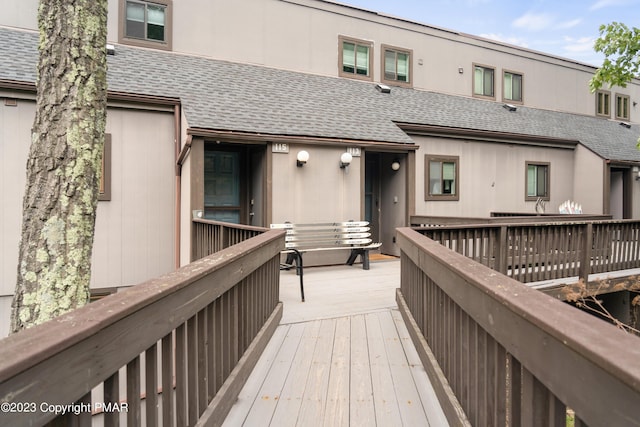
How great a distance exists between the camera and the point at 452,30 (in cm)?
1194

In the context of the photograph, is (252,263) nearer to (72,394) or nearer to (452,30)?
(72,394)

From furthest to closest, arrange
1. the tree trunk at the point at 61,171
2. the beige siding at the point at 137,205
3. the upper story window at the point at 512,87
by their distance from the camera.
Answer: the upper story window at the point at 512,87, the beige siding at the point at 137,205, the tree trunk at the point at 61,171

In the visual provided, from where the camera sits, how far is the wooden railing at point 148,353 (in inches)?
31.3

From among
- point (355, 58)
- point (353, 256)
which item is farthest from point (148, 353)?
point (355, 58)

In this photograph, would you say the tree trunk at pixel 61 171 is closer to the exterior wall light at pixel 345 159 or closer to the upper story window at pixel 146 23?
the exterior wall light at pixel 345 159

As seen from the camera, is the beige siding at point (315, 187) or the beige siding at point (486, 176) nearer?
the beige siding at point (315, 187)

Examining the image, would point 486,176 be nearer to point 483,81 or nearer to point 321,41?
point 483,81

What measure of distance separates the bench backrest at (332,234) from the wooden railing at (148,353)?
414 centimetres

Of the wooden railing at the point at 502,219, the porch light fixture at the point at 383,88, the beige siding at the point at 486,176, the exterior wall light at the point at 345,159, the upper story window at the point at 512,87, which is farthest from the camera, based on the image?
the upper story window at the point at 512,87

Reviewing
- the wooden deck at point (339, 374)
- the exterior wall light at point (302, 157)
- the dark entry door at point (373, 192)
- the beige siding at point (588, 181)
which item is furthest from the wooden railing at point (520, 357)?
the beige siding at point (588, 181)

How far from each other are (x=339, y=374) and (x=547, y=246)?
3983 mm

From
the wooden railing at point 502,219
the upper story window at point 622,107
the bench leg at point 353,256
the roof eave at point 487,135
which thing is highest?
the upper story window at point 622,107

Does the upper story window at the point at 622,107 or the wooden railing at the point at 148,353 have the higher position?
the upper story window at the point at 622,107

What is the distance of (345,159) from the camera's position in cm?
731
